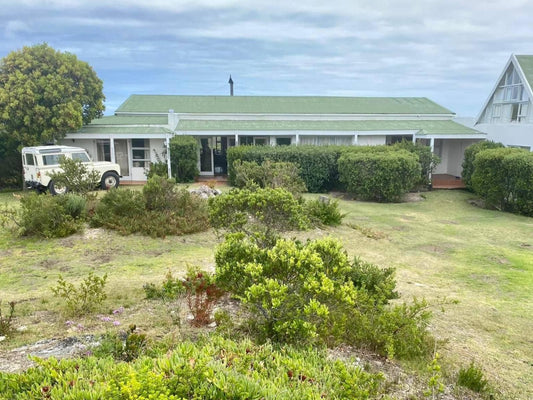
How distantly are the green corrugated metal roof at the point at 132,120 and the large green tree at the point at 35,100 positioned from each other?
9.47 ft

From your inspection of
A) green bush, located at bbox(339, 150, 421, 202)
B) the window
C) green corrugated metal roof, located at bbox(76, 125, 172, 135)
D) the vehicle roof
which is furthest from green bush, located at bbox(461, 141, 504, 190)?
the vehicle roof

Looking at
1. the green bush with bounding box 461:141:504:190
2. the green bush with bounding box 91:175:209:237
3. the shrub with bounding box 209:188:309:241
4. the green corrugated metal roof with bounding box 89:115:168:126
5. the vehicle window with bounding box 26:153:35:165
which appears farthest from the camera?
the green corrugated metal roof with bounding box 89:115:168:126

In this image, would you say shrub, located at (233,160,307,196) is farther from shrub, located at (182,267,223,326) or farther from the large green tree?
the large green tree

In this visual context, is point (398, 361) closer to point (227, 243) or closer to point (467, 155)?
point (227, 243)

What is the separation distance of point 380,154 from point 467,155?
533cm

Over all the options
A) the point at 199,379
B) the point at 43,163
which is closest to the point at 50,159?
the point at 43,163

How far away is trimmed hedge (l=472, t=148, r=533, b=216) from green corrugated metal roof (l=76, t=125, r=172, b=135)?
14954mm

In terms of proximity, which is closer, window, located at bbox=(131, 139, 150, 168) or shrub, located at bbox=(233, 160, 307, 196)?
shrub, located at bbox=(233, 160, 307, 196)

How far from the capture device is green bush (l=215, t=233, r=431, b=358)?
3.84m

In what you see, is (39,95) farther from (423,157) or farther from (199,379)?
(199,379)

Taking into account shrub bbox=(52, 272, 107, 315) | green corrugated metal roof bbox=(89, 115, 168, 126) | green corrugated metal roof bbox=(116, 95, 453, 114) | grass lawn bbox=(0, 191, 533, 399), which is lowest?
grass lawn bbox=(0, 191, 533, 399)

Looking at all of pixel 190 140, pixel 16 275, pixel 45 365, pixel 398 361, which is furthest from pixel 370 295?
pixel 190 140

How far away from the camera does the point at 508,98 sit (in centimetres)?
2108

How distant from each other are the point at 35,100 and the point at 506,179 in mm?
20279
